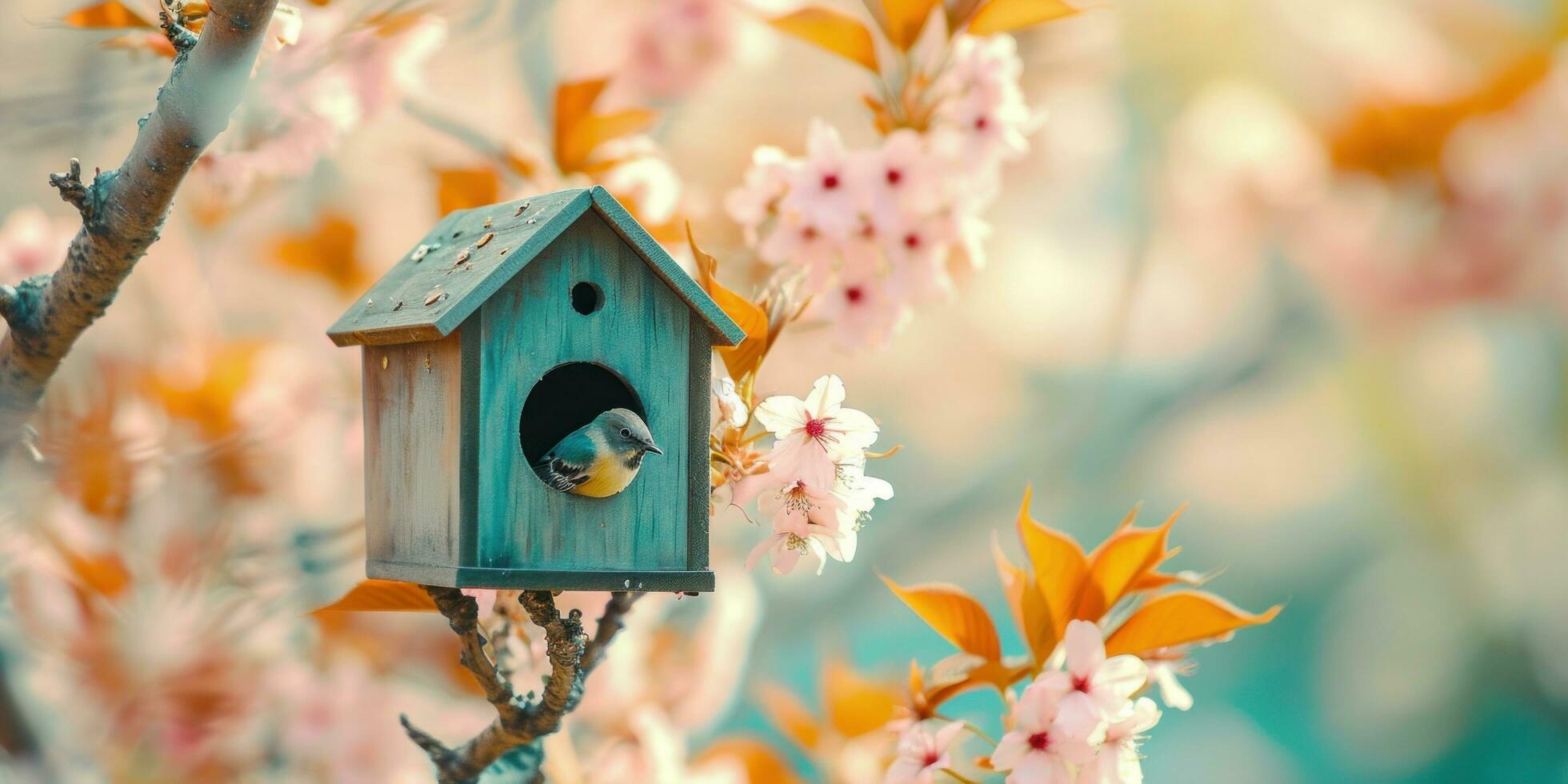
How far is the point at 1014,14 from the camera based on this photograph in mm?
1447

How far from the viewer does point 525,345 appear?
1105 millimetres

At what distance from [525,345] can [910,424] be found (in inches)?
96.3

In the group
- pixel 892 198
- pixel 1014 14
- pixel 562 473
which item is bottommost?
pixel 562 473

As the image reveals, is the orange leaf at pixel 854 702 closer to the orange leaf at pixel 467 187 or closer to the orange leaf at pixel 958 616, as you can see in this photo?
the orange leaf at pixel 958 616

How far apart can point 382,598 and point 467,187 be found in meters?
0.63

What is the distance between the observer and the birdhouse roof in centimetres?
106

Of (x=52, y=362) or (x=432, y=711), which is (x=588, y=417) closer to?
(x=52, y=362)

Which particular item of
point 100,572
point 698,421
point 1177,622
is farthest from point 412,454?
point 100,572

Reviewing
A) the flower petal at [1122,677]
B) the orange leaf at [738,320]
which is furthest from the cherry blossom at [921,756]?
the orange leaf at [738,320]

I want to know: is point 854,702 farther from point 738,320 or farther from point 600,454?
point 600,454

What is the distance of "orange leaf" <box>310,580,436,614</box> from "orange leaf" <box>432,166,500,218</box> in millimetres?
601

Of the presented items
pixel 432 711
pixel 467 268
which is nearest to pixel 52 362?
pixel 467 268

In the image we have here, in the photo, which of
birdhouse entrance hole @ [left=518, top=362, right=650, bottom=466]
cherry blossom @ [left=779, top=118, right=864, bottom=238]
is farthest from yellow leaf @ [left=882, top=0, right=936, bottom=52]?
birdhouse entrance hole @ [left=518, top=362, right=650, bottom=466]

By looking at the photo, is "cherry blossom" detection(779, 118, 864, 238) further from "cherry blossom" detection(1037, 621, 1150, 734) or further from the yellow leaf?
"cherry blossom" detection(1037, 621, 1150, 734)
